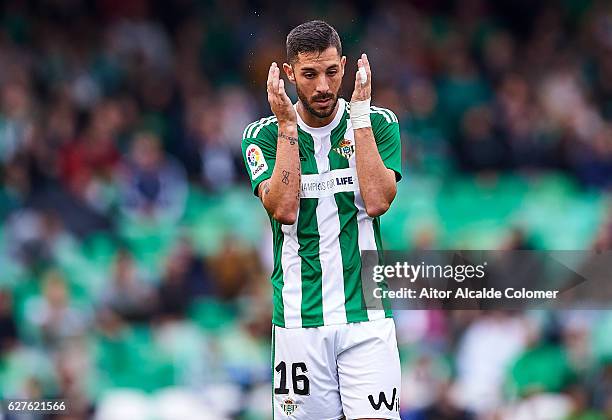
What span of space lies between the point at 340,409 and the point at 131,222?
18.1 ft

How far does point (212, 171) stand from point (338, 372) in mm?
5794

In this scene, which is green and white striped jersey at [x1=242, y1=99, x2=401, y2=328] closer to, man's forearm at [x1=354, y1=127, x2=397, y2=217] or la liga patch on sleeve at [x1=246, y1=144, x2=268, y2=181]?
la liga patch on sleeve at [x1=246, y1=144, x2=268, y2=181]

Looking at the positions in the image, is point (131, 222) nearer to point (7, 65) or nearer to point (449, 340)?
point (7, 65)

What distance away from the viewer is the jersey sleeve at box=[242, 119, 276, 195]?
16.9 feet

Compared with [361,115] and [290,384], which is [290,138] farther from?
[290,384]

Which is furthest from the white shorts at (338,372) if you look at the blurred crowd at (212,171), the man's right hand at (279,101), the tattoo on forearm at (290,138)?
the blurred crowd at (212,171)

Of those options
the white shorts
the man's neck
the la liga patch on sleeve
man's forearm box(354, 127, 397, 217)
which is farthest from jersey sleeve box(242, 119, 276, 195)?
the white shorts

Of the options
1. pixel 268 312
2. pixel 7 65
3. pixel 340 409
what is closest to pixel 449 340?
pixel 268 312

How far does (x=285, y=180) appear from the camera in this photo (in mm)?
4898

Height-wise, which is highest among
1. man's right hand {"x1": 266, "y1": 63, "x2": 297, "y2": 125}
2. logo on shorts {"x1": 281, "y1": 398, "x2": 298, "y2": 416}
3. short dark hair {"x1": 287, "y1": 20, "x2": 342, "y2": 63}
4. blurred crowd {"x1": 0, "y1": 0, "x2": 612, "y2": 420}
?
blurred crowd {"x1": 0, "y1": 0, "x2": 612, "y2": 420}

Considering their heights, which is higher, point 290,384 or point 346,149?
point 346,149

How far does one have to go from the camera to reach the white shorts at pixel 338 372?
4996 millimetres

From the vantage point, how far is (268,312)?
31.5 ft

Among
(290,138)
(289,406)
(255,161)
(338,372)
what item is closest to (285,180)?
(290,138)
